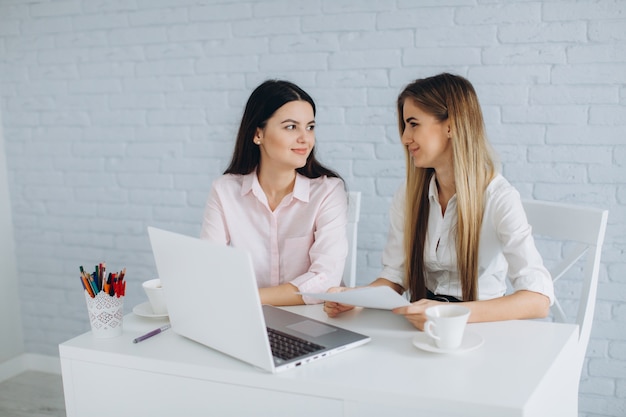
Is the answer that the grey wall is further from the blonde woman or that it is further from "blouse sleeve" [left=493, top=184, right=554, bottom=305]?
"blouse sleeve" [left=493, top=184, right=554, bottom=305]

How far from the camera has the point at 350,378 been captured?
1.10 metres

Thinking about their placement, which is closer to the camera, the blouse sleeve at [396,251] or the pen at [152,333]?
the pen at [152,333]

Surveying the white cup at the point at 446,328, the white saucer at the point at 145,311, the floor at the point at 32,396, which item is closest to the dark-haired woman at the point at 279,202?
the white saucer at the point at 145,311

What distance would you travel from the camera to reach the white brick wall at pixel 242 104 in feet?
7.09

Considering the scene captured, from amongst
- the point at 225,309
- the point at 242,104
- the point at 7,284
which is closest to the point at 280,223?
the point at 225,309

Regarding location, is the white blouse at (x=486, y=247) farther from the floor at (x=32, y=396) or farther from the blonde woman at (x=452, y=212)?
the floor at (x=32, y=396)

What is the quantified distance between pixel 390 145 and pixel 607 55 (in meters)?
0.76

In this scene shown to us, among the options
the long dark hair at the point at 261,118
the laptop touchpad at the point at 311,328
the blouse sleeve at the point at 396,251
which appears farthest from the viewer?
the long dark hair at the point at 261,118

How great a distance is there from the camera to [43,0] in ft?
9.47

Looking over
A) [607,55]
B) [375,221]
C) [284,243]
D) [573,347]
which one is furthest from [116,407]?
[607,55]

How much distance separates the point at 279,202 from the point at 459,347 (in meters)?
0.84

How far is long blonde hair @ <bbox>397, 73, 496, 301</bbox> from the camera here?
5.44 feet

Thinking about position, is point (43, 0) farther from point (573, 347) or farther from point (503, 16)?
point (573, 347)

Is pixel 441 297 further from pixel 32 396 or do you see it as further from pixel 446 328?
pixel 32 396
